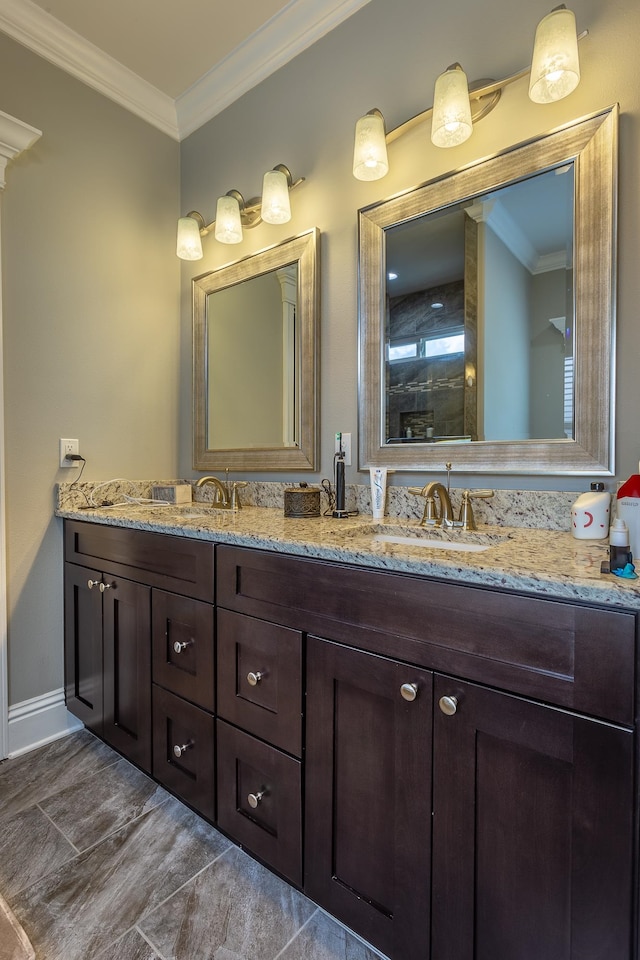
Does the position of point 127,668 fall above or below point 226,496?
below

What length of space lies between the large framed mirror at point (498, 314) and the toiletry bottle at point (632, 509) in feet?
0.79

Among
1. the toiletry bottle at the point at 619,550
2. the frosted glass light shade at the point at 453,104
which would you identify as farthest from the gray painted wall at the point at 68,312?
the toiletry bottle at the point at 619,550

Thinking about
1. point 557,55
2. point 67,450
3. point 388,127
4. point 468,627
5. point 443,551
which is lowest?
point 468,627

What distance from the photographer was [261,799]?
117cm

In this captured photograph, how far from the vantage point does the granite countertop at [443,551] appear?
0.74 metres

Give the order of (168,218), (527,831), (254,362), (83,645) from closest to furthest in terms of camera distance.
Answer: (527,831) → (83,645) → (254,362) → (168,218)

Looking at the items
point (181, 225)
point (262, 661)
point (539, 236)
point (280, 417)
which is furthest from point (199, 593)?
point (181, 225)

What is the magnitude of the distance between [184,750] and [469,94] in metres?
2.03

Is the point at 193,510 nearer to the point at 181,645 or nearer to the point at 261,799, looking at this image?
the point at 181,645

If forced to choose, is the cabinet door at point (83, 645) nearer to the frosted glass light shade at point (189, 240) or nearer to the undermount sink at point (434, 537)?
the undermount sink at point (434, 537)

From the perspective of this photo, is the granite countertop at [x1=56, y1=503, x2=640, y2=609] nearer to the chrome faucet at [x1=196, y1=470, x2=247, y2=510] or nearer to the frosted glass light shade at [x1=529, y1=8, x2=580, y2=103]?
the chrome faucet at [x1=196, y1=470, x2=247, y2=510]

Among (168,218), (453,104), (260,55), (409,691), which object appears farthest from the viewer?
(168,218)

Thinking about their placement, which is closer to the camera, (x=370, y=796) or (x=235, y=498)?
(x=370, y=796)

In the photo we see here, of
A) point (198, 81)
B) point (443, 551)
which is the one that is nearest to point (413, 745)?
point (443, 551)
